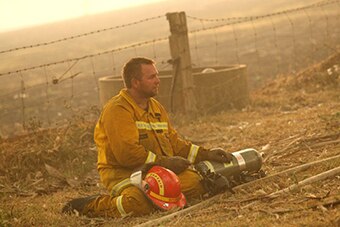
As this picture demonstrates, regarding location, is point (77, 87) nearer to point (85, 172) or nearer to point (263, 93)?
point (263, 93)

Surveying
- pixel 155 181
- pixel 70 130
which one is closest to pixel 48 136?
pixel 70 130

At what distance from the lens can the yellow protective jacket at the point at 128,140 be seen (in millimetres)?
5559

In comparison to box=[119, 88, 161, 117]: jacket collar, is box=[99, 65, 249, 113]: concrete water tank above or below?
below

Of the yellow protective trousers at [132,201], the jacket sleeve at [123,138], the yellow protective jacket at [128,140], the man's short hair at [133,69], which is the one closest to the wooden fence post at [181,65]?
the yellow protective jacket at [128,140]

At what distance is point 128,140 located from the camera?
18.1ft

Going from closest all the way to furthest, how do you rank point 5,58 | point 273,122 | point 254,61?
point 273,122, point 254,61, point 5,58

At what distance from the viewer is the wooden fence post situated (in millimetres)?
10055

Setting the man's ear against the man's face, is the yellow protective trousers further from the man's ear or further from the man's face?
the man's ear

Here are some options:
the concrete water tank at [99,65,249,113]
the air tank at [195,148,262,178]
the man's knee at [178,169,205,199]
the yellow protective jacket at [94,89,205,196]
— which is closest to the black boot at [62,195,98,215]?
the yellow protective jacket at [94,89,205,196]

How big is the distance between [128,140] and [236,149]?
2.89 metres

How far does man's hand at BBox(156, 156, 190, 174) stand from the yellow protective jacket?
0.08 m

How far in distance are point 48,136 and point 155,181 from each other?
11.7ft

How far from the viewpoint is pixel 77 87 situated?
74.5ft

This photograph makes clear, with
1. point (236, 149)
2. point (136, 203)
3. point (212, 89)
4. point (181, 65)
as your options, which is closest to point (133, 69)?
point (136, 203)
